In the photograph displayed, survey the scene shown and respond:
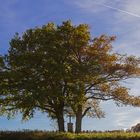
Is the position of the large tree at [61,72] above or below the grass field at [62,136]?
above

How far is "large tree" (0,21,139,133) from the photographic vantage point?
48750mm

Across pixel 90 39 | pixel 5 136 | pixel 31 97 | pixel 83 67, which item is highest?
pixel 90 39

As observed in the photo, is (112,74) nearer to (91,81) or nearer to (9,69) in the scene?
(91,81)

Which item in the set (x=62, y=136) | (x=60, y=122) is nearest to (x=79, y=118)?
(x=60, y=122)

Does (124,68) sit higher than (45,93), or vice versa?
(124,68)

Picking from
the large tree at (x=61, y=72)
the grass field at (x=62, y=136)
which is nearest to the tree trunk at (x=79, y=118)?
the large tree at (x=61, y=72)

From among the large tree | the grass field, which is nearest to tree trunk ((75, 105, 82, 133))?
the large tree

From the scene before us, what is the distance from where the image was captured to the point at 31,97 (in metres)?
46.7

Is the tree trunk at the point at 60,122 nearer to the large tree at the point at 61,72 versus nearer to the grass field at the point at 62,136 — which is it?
the large tree at the point at 61,72

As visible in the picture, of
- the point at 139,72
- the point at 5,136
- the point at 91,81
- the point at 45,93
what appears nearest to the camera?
the point at 5,136

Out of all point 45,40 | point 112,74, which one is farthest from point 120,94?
point 45,40

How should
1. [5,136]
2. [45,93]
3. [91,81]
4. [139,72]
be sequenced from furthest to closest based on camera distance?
1. [139,72]
2. [91,81]
3. [45,93]
4. [5,136]

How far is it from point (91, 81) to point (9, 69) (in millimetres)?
8616

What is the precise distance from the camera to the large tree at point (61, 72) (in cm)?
4875
